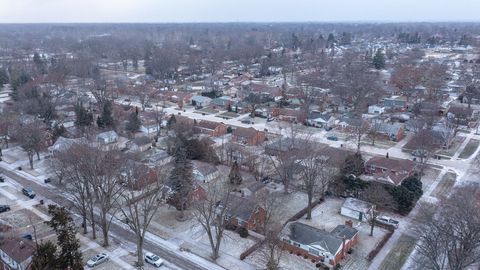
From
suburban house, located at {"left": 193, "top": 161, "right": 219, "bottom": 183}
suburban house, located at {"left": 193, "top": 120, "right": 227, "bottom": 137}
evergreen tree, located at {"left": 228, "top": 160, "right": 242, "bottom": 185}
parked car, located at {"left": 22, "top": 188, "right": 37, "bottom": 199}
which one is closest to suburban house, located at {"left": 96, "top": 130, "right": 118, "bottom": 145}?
suburban house, located at {"left": 193, "top": 120, "right": 227, "bottom": 137}

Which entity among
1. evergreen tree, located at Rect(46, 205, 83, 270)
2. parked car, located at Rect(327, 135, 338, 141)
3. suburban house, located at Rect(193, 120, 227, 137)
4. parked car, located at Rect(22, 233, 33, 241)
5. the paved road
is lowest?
the paved road

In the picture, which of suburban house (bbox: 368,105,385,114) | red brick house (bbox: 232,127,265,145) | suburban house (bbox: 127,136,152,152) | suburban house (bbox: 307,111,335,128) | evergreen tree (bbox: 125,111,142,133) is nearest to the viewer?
suburban house (bbox: 127,136,152,152)

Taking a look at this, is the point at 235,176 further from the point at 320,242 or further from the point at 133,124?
the point at 133,124

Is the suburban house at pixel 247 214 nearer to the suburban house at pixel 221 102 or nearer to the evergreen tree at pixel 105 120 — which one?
the evergreen tree at pixel 105 120

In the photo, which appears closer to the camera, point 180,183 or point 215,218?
point 215,218

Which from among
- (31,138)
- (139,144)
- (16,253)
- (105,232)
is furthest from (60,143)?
(16,253)

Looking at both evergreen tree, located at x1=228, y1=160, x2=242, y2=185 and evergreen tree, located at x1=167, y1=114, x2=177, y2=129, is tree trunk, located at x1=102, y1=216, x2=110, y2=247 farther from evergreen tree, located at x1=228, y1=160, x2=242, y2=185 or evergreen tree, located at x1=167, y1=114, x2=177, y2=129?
evergreen tree, located at x1=167, y1=114, x2=177, y2=129
